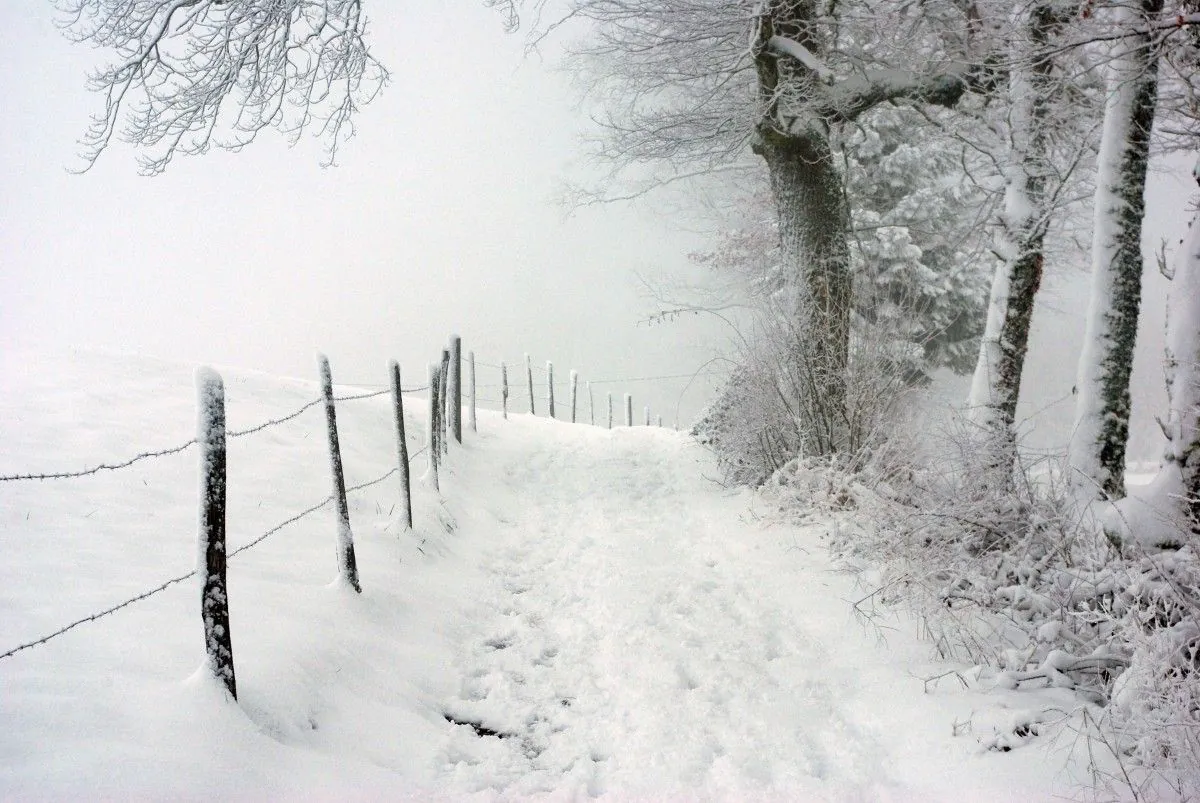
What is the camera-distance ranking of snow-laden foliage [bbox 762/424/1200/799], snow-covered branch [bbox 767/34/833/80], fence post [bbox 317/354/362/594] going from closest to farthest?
1. snow-laden foliage [bbox 762/424/1200/799]
2. fence post [bbox 317/354/362/594]
3. snow-covered branch [bbox 767/34/833/80]

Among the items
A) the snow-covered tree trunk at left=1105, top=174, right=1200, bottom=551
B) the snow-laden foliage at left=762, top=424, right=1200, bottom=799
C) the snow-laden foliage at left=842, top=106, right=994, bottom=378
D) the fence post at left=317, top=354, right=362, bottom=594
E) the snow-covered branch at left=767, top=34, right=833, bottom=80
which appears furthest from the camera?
the snow-laden foliage at left=842, top=106, right=994, bottom=378

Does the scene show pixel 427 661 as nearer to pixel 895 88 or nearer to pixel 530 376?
pixel 895 88

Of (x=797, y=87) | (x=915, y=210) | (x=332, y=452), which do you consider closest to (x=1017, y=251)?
(x=797, y=87)

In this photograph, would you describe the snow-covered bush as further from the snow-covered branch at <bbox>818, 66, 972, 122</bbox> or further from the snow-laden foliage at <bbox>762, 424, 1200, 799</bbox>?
the snow-covered branch at <bbox>818, 66, 972, 122</bbox>

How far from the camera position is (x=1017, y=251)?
5277mm

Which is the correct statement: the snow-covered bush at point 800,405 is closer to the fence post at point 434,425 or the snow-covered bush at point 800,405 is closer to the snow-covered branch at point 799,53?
the snow-covered branch at point 799,53

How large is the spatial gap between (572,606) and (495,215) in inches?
5343

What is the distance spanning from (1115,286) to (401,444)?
18.3ft

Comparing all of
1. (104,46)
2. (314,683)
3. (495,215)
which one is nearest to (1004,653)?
(314,683)

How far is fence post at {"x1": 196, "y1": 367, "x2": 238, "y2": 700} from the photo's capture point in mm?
2459

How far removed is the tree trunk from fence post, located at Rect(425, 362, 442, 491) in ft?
13.0

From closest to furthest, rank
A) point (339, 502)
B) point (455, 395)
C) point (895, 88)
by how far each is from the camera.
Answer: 1. point (339, 502)
2. point (895, 88)
3. point (455, 395)

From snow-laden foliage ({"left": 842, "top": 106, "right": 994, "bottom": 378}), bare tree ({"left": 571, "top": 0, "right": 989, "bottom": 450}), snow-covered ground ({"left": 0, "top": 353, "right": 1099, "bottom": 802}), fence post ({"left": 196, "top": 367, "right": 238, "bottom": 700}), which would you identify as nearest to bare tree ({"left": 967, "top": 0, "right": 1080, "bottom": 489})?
bare tree ({"left": 571, "top": 0, "right": 989, "bottom": 450})

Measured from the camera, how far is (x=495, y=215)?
430 ft
